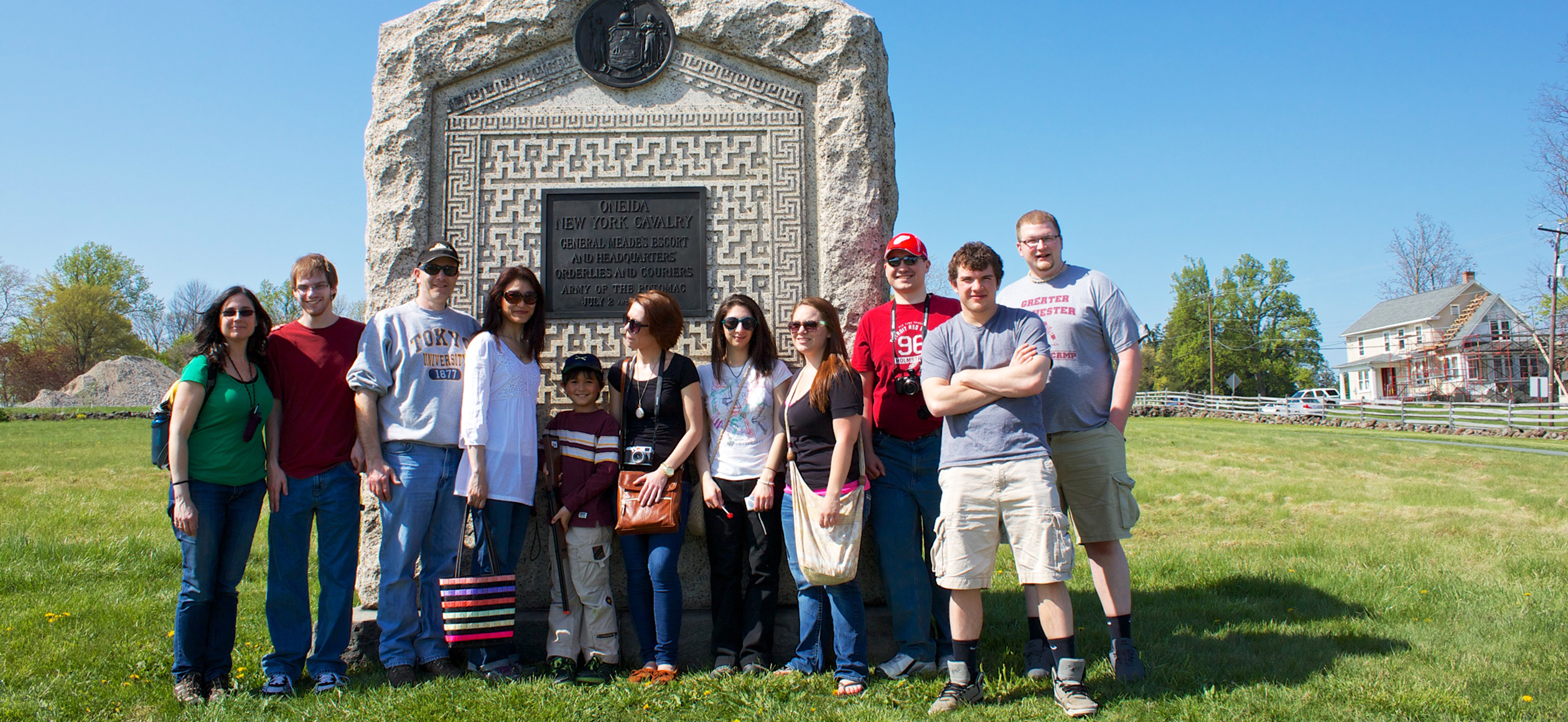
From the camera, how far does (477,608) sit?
3.67 m

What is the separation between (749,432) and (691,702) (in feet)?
3.94

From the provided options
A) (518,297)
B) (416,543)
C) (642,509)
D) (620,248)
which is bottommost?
(416,543)

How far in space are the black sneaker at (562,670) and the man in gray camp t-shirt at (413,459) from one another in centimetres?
47

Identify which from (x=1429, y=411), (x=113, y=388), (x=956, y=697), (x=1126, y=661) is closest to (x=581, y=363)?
(x=956, y=697)

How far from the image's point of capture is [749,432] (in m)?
3.97

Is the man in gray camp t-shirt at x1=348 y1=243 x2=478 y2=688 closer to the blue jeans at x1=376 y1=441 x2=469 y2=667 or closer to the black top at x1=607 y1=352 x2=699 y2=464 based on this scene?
the blue jeans at x1=376 y1=441 x2=469 y2=667

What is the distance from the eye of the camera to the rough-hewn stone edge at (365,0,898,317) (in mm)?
4848

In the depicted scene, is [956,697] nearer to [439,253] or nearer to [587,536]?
[587,536]

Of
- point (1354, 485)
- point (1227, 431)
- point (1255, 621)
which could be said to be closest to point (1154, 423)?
point (1227, 431)

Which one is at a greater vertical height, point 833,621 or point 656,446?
point 656,446

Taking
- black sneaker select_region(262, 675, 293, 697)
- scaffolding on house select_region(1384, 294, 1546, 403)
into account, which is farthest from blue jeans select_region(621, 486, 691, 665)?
scaffolding on house select_region(1384, 294, 1546, 403)

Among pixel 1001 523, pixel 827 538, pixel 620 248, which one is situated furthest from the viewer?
pixel 620 248

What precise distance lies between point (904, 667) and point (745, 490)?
1072mm

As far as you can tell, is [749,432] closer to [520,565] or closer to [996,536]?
[996,536]
